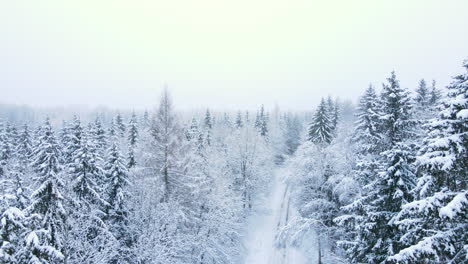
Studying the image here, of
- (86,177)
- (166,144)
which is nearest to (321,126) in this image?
(166,144)

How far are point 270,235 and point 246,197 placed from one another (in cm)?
712

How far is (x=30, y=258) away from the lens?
10180mm

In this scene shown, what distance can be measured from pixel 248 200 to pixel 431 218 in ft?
103

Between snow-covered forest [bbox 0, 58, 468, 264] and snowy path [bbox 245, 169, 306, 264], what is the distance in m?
0.19

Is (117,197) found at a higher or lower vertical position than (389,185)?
lower

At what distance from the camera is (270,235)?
112 ft

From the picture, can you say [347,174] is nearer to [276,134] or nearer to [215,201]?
[215,201]

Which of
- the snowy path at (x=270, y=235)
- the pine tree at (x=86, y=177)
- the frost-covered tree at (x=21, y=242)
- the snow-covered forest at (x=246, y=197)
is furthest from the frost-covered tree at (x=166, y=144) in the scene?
the snowy path at (x=270, y=235)

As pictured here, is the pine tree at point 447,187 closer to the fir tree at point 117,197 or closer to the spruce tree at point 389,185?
the spruce tree at point 389,185

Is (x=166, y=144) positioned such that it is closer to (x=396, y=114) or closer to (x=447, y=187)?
(x=396, y=114)

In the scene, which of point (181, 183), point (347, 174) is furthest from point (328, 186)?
point (181, 183)

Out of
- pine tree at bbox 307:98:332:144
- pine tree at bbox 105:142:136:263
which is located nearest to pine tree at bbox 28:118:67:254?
pine tree at bbox 105:142:136:263

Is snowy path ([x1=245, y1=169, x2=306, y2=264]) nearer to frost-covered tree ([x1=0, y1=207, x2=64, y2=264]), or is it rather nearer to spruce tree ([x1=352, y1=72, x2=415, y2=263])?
spruce tree ([x1=352, y1=72, x2=415, y2=263])

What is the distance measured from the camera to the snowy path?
28.6m
